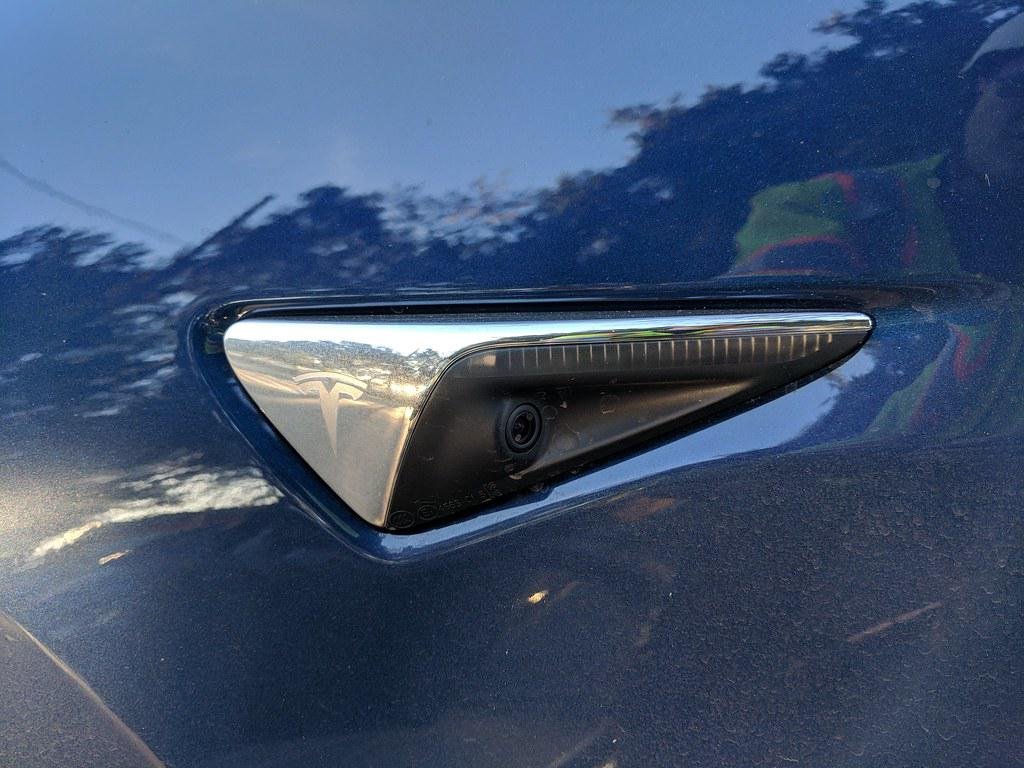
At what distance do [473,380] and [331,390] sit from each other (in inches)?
6.3

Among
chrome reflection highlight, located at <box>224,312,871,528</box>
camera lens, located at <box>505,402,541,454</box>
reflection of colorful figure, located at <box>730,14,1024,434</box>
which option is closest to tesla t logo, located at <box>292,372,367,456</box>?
chrome reflection highlight, located at <box>224,312,871,528</box>

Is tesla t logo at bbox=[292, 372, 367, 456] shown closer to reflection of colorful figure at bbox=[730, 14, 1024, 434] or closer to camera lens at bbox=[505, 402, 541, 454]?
camera lens at bbox=[505, 402, 541, 454]

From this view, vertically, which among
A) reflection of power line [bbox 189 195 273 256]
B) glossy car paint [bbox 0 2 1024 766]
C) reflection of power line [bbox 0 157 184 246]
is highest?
reflection of power line [bbox 0 157 184 246]

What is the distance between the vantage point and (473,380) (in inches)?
35.9

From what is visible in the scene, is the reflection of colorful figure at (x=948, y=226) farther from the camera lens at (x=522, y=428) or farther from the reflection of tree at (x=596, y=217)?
the camera lens at (x=522, y=428)

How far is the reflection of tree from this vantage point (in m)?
0.92

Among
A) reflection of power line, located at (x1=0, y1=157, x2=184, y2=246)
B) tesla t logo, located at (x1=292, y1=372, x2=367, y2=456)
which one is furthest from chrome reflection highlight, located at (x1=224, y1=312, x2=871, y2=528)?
reflection of power line, located at (x1=0, y1=157, x2=184, y2=246)

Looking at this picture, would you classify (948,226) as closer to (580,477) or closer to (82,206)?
Answer: (580,477)

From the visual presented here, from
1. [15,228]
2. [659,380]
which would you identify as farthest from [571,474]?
[15,228]

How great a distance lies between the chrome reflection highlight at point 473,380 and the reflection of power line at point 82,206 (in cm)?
13

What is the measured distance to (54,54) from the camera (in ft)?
3.27

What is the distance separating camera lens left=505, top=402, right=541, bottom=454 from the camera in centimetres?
94

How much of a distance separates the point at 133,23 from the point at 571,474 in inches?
29.5

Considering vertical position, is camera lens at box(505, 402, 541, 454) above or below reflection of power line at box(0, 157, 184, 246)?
below
